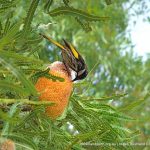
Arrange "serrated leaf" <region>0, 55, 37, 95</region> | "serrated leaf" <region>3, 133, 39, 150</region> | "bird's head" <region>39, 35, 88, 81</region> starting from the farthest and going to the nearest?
"bird's head" <region>39, 35, 88, 81</region>, "serrated leaf" <region>3, 133, 39, 150</region>, "serrated leaf" <region>0, 55, 37, 95</region>

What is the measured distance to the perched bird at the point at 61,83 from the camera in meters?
1.24

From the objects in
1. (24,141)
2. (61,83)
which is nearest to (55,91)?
(61,83)

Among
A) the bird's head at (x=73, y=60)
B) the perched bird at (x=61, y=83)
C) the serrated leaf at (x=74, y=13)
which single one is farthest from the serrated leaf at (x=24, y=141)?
the serrated leaf at (x=74, y=13)

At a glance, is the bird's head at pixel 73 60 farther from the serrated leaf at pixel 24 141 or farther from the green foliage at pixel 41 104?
the serrated leaf at pixel 24 141

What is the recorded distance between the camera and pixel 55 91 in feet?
4.08

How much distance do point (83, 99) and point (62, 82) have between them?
0.25 m

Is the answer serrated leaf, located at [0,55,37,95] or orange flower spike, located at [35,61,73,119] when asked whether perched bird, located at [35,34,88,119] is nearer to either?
orange flower spike, located at [35,61,73,119]

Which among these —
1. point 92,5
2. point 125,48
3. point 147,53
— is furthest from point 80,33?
point 147,53

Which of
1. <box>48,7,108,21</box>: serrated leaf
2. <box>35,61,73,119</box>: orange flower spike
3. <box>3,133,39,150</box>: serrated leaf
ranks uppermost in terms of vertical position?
<box>48,7,108,21</box>: serrated leaf

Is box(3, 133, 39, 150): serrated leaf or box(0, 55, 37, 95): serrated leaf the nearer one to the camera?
box(0, 55, 37, 95): serrated leaf

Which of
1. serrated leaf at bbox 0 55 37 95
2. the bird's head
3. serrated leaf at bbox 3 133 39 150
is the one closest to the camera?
serrated leaf at bbox 0 55 37 95

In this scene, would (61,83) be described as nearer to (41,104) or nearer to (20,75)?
(41,104)

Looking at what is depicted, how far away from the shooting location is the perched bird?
124cm

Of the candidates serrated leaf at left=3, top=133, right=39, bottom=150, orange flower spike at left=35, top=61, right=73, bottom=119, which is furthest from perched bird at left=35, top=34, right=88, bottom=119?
serrated leaf at left=3, top=133, right=39, bottom=150
